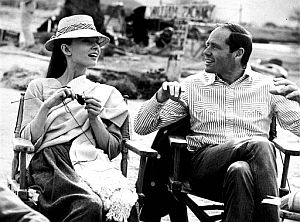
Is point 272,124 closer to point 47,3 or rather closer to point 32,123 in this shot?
point 32,123

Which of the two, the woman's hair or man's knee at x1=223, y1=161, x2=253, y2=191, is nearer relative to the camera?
man's knee at x1=223, y1=161, x2=253, y2=191

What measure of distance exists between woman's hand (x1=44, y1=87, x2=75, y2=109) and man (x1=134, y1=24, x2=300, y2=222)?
63 cm

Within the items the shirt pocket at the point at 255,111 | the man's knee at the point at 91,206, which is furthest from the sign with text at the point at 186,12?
the man's knee at the point at 91,206

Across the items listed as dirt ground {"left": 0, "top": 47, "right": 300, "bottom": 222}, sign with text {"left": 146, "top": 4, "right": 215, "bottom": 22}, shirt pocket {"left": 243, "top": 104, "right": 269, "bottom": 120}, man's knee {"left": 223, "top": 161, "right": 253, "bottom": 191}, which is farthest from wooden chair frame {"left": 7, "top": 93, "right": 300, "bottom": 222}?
sign with text {"left": 146, "top": 4, "right": 215, "bottom": 22}

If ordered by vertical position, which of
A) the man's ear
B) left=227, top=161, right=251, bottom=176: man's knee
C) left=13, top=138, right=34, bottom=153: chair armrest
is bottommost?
left=227, top=161, right=251, bottom=176: man's knee

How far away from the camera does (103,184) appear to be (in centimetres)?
416

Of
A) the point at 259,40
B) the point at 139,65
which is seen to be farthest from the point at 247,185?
the point at 259,40

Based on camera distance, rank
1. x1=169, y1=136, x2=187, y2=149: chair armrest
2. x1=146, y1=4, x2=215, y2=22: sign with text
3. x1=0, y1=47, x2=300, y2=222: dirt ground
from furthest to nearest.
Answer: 1. x1=146, y1=4, x2=215, y2=22: sign with text
2. x1=0, y1=47, x2=300, y2=222: dirt ground
3. x1=169, y1=136, x2=187, y2=149: chair armrest

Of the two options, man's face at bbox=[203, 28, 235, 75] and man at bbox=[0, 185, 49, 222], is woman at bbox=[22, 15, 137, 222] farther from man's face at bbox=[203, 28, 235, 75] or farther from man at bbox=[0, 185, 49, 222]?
man at bbox=[0, 185, 49, 222]

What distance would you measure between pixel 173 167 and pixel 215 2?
395 inches

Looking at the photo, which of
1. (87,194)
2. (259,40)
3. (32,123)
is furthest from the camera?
(259,40)

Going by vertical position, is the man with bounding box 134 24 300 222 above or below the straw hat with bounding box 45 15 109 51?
below

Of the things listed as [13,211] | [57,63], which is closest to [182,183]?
[57,63]

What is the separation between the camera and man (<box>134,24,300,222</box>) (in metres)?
4.56
